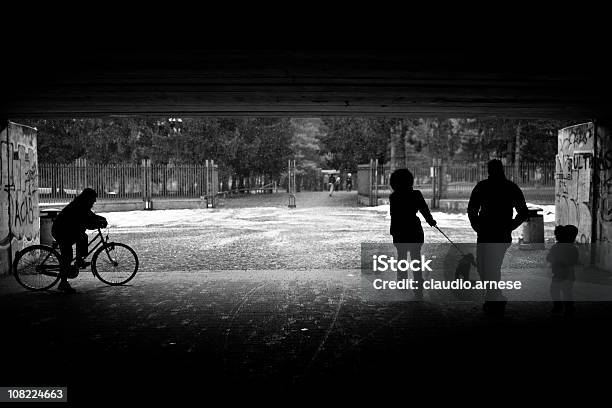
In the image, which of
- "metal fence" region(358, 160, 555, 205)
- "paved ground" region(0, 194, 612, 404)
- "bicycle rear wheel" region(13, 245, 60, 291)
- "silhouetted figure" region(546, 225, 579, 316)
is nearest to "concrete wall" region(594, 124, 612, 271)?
"paved ground" region(0, 194, 612, 404)

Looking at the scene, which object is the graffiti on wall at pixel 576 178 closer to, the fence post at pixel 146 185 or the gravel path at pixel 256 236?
the gravel path at pixel 256 236

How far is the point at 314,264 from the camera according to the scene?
12.0m

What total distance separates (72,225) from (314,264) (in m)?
5.00

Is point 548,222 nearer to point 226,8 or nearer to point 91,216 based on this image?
point 91,216

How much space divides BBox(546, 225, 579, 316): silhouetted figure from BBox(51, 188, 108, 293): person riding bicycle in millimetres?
6543

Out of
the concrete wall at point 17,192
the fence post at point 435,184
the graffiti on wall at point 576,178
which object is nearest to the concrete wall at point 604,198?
the graffiti on wall at point 576,178

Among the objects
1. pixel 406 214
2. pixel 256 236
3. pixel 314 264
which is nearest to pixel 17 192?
pixel 314 264

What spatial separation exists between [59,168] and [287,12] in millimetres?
25382

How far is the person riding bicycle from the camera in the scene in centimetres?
884

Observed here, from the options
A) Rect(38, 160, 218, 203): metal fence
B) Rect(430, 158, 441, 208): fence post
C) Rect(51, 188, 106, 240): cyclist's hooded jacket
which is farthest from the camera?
Rect(430, 158, 441, 208): fence post

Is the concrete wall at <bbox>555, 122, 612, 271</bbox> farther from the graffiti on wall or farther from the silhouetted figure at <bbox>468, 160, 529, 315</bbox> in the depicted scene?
the silhouetted figure at <bbox>468, 160, 529, 315</bbox>

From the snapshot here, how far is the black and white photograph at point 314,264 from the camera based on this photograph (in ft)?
17.1

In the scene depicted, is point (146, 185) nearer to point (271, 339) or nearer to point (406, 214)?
point (406, 214)

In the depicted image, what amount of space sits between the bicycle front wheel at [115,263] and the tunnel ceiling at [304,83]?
2573 millimetres
